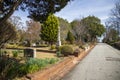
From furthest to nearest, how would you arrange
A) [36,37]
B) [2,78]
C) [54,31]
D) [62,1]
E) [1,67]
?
[36,37] < [54,31] < [62,1] < [1,67] < [2,78]

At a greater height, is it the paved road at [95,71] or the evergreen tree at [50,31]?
the evergreen tree at [50,31]

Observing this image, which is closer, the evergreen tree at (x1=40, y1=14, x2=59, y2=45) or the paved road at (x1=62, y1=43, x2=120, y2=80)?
the paved road at (x1=62, y1=43, x2=120, y2=80)

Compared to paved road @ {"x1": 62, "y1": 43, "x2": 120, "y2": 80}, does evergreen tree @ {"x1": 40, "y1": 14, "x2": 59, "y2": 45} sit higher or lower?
higher

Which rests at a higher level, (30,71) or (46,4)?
(46,4)

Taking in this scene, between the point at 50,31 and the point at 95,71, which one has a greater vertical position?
the point at 50,31

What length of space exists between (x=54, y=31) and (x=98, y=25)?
288 feet

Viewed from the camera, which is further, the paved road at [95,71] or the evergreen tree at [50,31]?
the evergreen tree at [50,31]

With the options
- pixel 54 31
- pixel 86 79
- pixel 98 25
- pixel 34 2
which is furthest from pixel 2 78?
pixel 98 25

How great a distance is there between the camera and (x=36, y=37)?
8631 cm

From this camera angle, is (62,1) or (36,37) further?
(36,37)

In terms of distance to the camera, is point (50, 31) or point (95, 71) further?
point (50, 31)

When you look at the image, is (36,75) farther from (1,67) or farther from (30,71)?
(1,67)

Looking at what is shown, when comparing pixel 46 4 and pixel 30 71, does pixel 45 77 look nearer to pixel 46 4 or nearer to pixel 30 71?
pixel 30 71

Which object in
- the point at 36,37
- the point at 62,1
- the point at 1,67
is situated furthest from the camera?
the point at 36,37
